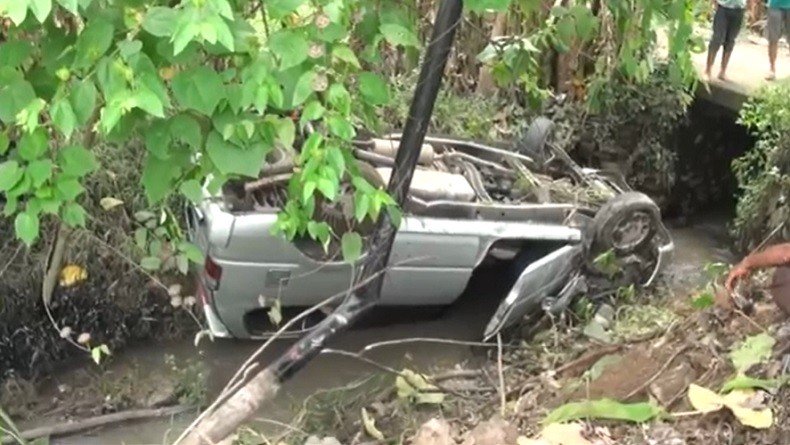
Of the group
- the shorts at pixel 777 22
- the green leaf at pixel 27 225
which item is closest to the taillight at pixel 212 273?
the green leaf at pixel 27 225

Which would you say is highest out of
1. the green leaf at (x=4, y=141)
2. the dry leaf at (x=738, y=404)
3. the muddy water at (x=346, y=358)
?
the green leaf at (x=4, y=141)

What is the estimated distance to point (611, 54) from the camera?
868cm

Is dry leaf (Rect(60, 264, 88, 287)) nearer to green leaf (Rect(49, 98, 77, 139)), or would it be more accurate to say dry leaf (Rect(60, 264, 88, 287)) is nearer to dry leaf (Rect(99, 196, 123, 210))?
dry leaf (Rect(99, 196, 123, 210))

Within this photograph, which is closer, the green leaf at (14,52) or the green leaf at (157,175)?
the green leaf at (14,52)

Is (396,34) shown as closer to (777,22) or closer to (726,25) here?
(726,25)

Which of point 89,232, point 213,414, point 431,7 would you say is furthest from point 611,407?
point 89,232

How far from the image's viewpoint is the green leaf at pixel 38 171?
3.46 m

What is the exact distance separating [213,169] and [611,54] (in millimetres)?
5773

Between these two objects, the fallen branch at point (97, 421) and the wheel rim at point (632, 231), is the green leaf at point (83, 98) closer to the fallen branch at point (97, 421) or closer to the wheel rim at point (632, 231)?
Answer: the fallen branch at point (97, 421)

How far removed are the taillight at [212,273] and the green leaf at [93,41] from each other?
3.60m

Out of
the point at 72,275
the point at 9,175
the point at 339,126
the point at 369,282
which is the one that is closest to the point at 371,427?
the point at 369,282

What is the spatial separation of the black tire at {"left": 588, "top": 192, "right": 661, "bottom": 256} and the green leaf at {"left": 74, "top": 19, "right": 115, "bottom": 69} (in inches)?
210

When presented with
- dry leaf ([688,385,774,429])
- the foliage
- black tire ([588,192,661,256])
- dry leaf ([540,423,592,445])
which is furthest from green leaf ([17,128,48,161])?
the foliage

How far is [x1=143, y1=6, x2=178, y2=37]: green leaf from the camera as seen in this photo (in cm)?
298
